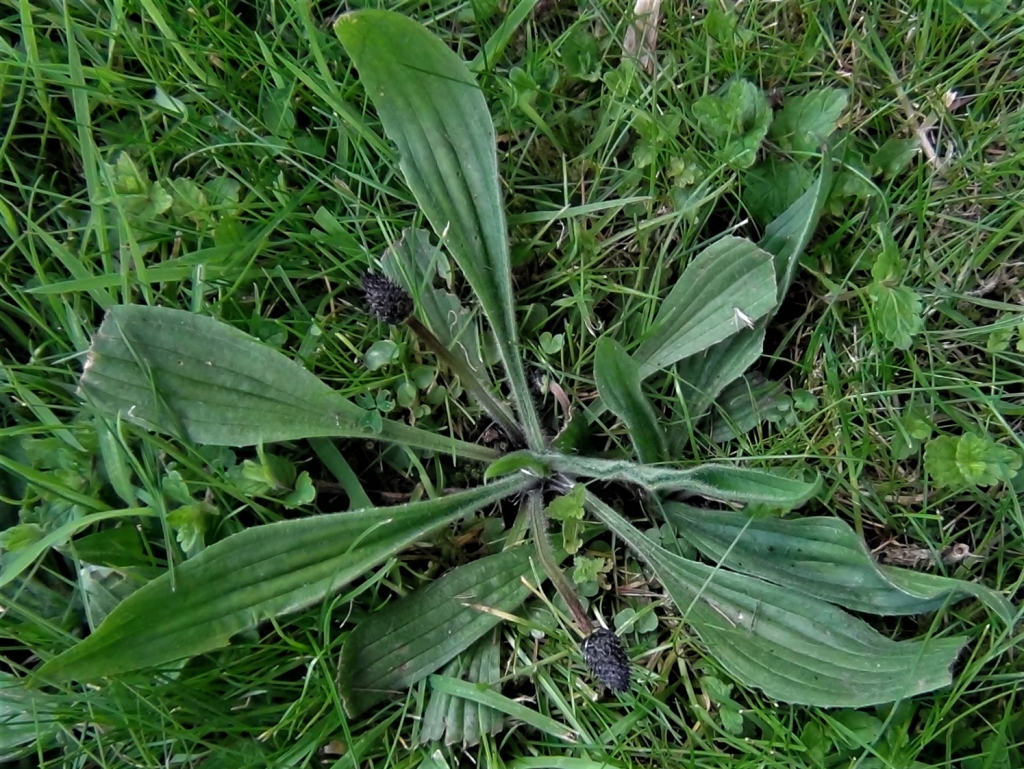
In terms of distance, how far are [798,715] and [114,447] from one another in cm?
120

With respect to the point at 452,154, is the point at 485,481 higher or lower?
lower

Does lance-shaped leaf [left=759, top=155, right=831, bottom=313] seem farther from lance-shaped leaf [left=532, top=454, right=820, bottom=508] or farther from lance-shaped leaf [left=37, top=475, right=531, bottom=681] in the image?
lance-shaped leaf [left=37, top=475, right=531, bottom=681]

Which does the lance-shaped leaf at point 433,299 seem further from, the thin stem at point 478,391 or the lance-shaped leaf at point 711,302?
the lance-shaped leaf at point 711,302

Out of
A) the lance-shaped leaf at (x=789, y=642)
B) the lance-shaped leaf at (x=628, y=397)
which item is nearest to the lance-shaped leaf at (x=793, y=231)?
the lance-shaped leaf at (x=628, y=397)

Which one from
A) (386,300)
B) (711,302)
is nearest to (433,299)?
(386,300)

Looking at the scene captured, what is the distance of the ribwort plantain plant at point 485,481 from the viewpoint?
→ 4.12 feet

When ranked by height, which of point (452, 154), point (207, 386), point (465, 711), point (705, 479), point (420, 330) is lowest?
point (465, 711)

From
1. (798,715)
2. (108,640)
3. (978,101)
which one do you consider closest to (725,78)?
(978,101)

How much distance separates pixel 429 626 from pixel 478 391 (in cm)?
39

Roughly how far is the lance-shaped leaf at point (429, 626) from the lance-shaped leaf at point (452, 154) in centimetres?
23

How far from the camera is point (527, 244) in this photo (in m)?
1.50

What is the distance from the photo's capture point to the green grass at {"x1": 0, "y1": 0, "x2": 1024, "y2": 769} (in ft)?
4.45

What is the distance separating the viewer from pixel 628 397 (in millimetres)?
1306

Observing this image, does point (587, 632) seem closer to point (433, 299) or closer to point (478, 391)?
point (478, 391)
